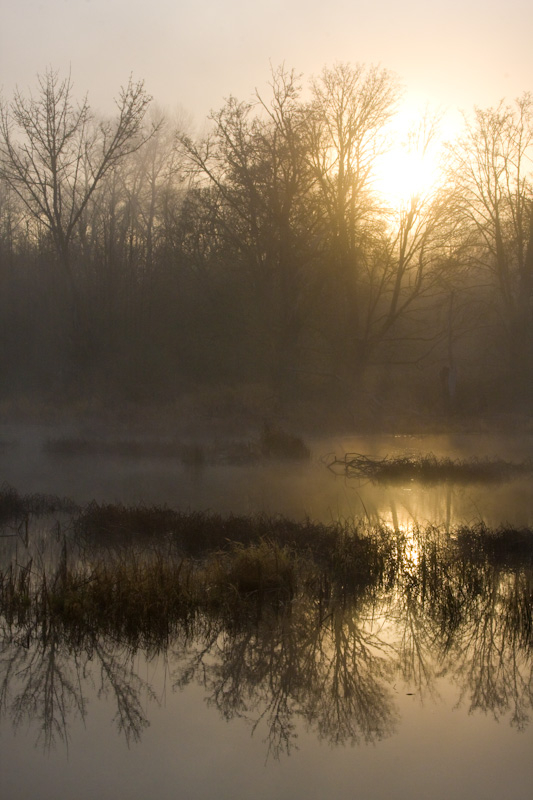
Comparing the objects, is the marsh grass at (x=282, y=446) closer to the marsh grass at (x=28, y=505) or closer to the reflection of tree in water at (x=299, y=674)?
the marsh grass at (x=28, y=505)

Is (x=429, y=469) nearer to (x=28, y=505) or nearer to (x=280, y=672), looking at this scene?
(x=28, y=505)

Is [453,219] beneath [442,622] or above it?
above

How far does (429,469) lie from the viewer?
17312mm

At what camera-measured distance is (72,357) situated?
2839cm

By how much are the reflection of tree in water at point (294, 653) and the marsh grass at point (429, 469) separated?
794cm

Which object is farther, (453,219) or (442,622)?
(453,219)

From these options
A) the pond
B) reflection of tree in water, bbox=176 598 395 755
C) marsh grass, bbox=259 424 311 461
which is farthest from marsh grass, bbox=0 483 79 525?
marsh grass, bbox=259 424 311 461

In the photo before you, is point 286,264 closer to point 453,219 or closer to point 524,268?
point 453,219

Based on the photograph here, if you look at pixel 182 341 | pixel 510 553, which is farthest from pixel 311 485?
pixel 182 341

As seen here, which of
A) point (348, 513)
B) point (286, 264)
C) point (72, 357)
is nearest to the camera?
point (348, 513)

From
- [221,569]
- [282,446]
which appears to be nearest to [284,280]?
[282,446]

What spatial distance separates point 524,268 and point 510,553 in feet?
68.4

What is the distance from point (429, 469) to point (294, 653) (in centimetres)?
1088

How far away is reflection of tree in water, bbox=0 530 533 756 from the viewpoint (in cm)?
604
